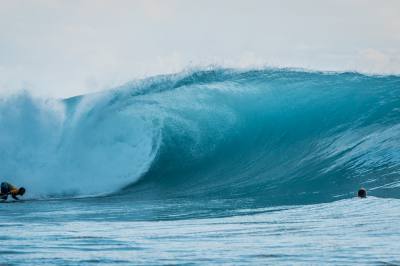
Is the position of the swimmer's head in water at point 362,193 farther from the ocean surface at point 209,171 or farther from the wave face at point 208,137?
the wave face at point 208,137

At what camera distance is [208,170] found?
18641 millimetres

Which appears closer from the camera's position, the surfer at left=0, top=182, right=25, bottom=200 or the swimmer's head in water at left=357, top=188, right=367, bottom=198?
the swimmer's head in water at left=357, top=188, right=367, bottom=198

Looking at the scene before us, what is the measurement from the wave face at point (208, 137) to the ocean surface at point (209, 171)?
4 cm

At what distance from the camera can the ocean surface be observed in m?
9.00

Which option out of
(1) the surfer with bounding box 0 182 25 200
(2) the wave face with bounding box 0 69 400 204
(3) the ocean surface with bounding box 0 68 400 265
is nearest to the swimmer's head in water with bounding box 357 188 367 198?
(3) the ocean surface with bounding box 0 68 400 265

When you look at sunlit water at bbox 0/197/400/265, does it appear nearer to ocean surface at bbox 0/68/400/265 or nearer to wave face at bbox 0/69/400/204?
ocean surface at bbox 0/68/400/265

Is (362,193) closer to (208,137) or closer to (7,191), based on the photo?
(7,191)

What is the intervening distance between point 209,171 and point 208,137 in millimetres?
1994

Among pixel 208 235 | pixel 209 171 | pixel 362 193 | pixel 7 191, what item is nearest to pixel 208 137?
pixel 209 171

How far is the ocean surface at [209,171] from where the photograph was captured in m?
9.00

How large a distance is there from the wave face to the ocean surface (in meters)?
0.04

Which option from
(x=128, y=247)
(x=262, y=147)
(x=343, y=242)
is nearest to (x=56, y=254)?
(x=128, y=247)

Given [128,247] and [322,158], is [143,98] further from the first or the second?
[128,247]

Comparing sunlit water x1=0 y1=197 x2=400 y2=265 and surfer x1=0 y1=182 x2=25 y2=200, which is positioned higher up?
surfer x1=0 y1=182 x2=25 y2=200
